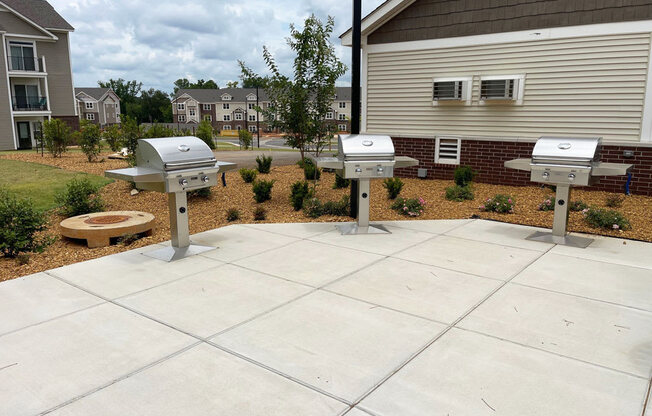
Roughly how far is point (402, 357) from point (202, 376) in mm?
1483

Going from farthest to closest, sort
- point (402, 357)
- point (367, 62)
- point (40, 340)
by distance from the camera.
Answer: point (367, 62), point (40, 340), point (402, 357)

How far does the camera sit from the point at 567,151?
6672mm

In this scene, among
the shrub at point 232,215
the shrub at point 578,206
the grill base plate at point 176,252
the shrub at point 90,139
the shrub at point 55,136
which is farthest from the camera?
the shrub at point 55,136

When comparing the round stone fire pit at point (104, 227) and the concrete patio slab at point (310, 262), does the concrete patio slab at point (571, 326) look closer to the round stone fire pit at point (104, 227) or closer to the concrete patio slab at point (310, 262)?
the concrete patio slab at point (310, 262)

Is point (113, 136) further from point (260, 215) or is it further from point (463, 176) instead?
point (463, 176)

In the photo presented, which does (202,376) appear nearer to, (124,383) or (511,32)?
(124,383)

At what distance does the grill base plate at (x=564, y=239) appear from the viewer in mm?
6996

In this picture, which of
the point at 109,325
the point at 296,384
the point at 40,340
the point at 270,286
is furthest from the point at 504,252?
the point at 40,340

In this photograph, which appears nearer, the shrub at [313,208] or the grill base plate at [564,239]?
the grill base plate at [564,239]

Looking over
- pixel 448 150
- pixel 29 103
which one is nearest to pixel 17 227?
pixel 448 150

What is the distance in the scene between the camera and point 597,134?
10617 mm

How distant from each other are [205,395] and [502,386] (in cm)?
200

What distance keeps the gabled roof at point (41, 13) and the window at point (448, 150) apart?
3266 cm

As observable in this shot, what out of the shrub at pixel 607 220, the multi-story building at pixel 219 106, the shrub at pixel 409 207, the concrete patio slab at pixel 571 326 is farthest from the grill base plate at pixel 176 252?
the multi-story building at pixel 219 106
